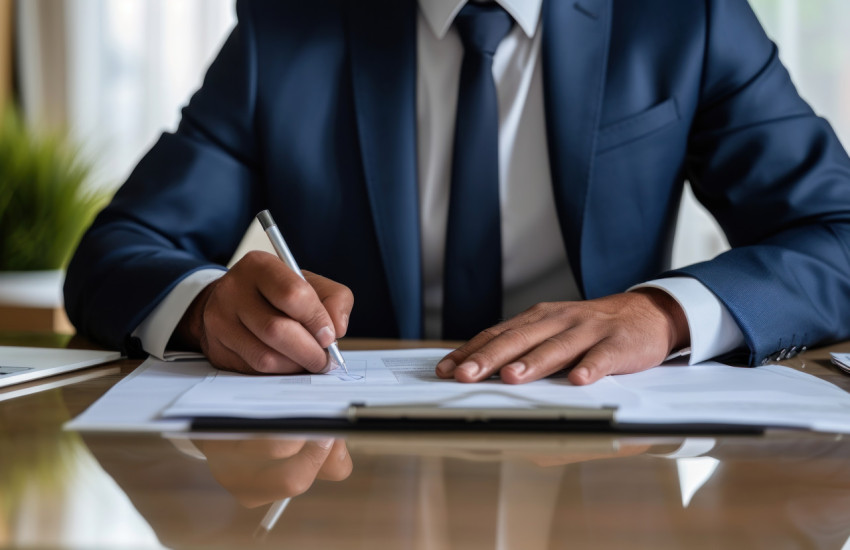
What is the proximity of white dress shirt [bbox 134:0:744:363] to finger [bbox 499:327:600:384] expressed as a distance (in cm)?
56

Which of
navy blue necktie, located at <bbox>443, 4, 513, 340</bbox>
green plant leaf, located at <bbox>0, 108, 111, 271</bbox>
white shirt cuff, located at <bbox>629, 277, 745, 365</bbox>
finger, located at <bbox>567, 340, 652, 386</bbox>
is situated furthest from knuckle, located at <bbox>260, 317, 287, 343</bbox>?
green plant leaf, located at <bbox>0, 108, 111, 271</bbox>

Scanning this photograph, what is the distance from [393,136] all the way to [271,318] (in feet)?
1.92

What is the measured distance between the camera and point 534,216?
1.37 meters

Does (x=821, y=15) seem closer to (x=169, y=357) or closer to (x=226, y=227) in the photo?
(x=226, y=227)

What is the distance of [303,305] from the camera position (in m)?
0.81

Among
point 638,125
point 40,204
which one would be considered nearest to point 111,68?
point 40,204

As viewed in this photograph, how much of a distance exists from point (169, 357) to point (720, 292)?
24.6 inches

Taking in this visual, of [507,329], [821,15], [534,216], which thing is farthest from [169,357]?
[821,15]

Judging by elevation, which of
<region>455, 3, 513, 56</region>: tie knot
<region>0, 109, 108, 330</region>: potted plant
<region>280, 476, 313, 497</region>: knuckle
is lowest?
<region>0, 109, 108, 330</region>: potted plant

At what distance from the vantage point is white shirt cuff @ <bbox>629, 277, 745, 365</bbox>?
888 millimetres

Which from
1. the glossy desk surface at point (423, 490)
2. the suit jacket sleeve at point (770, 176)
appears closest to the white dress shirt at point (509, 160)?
the suit jacket sleeve at point (770, 176)

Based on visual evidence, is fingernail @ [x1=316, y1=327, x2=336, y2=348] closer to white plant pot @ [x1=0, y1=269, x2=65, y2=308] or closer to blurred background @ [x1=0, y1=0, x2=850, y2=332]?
white plant pot @ [x1=0, y1=269, x2=65, y2=308]

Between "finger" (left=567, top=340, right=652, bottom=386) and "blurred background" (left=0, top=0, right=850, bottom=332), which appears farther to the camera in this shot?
"blurred background" (left=0, top=0, right=850, bottom=332)

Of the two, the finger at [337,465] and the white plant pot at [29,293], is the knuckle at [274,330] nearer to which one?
the finger at [337,465]
